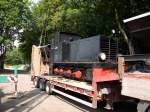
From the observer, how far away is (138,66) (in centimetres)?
933

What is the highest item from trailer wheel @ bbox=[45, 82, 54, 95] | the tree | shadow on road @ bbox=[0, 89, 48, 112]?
the tree

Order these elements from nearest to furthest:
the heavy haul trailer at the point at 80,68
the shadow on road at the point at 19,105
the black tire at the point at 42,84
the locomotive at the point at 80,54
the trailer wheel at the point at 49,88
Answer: the heavy haul trailer at the point at 80,68, the shadow on road at the point at 19,105, the locomotive at the point at 80,54, the trailer wheel at the point at 49,88, the black tire at the point at 42,84

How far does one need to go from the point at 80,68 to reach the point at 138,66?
629 centimetres

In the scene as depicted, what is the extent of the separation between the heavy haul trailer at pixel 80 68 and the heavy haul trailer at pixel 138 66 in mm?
844

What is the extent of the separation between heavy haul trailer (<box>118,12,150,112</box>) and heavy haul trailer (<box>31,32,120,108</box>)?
0.84 metres

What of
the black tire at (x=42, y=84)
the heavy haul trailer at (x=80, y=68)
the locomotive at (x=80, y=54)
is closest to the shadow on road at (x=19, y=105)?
the heavy haul trailer at (x=80, y=68)

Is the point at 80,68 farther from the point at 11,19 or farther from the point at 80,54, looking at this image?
the point at 11,19

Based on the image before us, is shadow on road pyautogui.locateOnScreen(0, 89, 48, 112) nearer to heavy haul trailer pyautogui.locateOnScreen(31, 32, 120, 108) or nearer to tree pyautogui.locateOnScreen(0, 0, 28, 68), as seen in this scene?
heavy haul trailer pyautogui.locateOnScreen(31, 32, 120, 108)

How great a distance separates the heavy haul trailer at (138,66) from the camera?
8093 millimetres

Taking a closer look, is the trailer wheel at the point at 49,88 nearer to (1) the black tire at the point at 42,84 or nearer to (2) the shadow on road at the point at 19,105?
(1) the black tire at the point at 42,84

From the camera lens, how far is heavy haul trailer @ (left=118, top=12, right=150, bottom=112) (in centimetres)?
809

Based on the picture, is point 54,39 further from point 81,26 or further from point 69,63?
point 81,26

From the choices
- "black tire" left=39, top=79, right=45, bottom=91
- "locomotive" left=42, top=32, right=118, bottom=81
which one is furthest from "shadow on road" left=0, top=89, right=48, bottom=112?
"black tire" left=39, top=79, right=45, bottom=91

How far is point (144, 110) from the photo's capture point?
8219 millimetres
